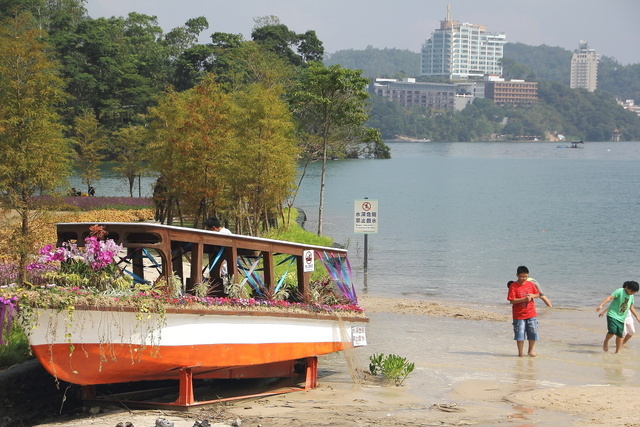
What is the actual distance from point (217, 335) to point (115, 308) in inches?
65.1

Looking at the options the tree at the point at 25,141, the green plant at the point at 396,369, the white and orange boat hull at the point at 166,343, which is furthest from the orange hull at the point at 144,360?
the tree at the point at 25,141

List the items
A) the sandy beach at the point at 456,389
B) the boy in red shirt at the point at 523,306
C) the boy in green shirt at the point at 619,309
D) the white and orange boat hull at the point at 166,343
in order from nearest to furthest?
the white and orange boat hull at the point at 166,343 < the sandy beach at the point at 456,389 < the boy in red shirt at the point at 523,306 < the boy in green shirt at the point at 619,309

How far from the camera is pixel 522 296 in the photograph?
15453 mm

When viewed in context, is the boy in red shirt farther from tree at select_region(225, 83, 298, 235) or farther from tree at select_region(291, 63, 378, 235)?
tree at select_region(291, 63, 378, 235)

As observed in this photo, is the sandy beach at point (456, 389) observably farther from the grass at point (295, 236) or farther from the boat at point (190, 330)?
the grass at point (295, 236)

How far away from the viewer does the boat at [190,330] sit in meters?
10.8

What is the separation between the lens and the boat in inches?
427

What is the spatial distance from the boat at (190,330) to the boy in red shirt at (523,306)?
114 inches

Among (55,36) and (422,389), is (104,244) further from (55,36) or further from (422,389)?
(55,36)

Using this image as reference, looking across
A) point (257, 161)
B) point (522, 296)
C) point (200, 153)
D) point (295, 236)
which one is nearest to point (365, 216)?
point (295, 236)

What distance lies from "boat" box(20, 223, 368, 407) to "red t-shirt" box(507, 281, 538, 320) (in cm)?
285

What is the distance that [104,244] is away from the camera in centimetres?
1123

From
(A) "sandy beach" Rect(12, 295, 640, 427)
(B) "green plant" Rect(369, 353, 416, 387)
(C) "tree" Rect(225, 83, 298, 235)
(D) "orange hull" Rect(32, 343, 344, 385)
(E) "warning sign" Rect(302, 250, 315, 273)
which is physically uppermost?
(C) "tree" Rect(225, 83, 298, 235)

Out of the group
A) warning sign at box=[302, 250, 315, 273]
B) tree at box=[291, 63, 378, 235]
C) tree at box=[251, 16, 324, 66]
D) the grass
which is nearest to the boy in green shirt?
warning sign at box=[302, 250, 315, 273]
